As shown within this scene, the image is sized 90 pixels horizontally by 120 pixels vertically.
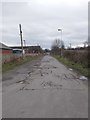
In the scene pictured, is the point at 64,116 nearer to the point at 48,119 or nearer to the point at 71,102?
the point at 48,119

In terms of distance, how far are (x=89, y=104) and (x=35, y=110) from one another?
211 cm

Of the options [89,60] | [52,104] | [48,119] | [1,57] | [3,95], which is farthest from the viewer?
[1,57]

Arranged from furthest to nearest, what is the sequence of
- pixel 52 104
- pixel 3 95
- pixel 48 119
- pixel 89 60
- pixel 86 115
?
1. pixel 89 60
2. pixel 3 95
3. pixel 52 104
4. pixel 86 115
5. pixel 48 119

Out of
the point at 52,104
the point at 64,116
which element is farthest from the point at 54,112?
the point at 52,104

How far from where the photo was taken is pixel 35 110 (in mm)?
8352

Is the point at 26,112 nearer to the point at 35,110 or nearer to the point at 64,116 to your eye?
the point at 35,110

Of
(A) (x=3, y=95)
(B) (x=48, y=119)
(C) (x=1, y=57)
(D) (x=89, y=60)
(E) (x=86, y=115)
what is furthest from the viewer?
(C) (x=1, y=57)

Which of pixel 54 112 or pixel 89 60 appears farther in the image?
pixel 89 60

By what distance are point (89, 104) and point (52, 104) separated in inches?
51.2

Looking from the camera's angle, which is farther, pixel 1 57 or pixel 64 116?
pixel 1 57

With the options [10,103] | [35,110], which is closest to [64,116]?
[35,110]

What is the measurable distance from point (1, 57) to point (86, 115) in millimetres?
33435

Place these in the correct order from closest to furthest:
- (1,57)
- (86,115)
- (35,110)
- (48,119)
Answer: (48,119)
(86,115)
(35,110)
(1,57)

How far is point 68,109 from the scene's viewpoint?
8.47 metres
